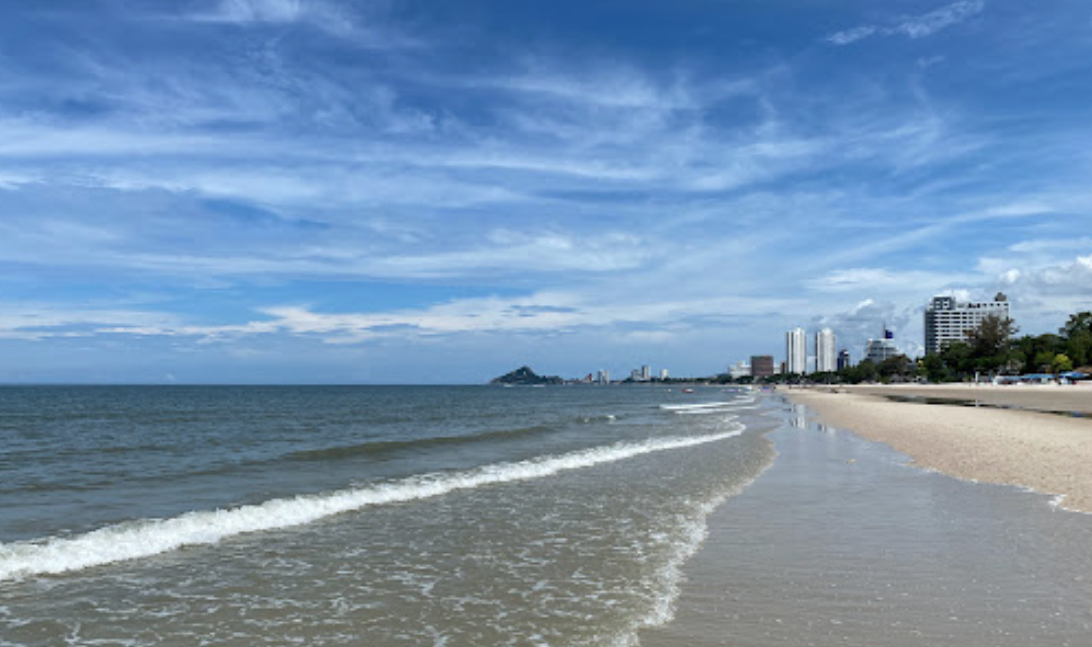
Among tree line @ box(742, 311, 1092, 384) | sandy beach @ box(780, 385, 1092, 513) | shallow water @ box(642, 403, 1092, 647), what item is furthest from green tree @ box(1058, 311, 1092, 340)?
shallow water @ box(642, 403, 1092, 647)

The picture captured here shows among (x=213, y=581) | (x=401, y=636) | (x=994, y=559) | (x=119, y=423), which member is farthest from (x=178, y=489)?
Result: (x=119, y=423)

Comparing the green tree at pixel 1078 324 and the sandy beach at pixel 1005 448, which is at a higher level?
the green tree at pixel 1078 324

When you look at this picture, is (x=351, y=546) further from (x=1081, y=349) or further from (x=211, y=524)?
(x=1081, y=349)

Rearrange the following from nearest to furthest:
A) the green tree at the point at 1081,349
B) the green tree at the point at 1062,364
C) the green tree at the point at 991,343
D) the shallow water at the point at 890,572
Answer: the shallow water at the point at 890,572 < the green tree at the point at 1081,349 < the green tree at the point at 1062,364 < the green tree at the point at 991,343

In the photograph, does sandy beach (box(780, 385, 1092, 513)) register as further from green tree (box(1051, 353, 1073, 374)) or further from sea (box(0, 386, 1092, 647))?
green tree (box(1051, 353, 1073, 374))

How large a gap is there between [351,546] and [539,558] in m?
3.13

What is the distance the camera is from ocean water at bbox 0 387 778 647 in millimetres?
7375

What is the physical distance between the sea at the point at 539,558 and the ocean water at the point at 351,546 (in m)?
Answer: 0.05

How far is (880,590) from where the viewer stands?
7.95m

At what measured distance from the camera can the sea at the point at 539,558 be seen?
7.04m

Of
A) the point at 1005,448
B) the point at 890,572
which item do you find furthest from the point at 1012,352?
the point at 890,572

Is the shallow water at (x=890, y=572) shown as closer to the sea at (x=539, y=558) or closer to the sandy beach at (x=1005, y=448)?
the sea at (x=539, y=558)

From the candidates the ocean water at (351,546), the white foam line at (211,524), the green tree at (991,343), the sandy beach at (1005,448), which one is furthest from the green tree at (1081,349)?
the white foam line at (211,524)

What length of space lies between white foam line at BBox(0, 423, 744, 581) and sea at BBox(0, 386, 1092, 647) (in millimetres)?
58
